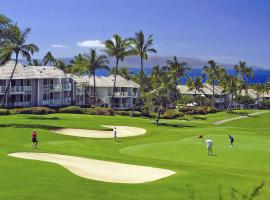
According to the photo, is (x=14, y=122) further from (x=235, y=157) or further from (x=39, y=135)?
(x=235, y=157)

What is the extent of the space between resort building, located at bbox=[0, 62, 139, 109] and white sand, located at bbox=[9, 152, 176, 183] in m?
60.8

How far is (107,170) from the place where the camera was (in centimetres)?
3178

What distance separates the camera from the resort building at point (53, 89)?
97688 mm

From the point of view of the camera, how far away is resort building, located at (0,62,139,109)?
320ft

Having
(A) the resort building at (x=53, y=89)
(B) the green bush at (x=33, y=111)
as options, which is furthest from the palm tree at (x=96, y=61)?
(B) the green bush at (x=33, y=111)

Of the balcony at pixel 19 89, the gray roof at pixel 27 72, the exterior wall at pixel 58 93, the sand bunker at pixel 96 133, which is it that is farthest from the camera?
the exterior wall at pixel 58 93

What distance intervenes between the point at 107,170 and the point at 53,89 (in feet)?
259

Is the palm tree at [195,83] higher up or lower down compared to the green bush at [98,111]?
higher up

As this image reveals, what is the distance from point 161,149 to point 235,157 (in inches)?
320

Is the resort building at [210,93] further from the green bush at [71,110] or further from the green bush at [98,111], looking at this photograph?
the green bush at [71,110]

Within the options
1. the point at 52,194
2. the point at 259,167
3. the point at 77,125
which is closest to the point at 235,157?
the point at 259,167

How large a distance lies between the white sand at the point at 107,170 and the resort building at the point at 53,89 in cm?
6082

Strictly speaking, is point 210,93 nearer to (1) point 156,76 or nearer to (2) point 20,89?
(1) point 156,76

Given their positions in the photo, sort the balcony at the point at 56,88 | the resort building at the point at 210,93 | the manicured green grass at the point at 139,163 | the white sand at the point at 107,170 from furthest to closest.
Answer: the resort building at the point at 210,93 → the balcony at the point at 56,88 → the white sand at the point at 107,170 → the manicured green grass at the point at 139,163
